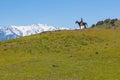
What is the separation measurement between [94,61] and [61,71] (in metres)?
9.14

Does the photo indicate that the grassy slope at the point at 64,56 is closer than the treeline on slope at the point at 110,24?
Yes

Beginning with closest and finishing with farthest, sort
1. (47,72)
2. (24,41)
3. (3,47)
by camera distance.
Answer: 1. (47,72)
2. (3,47)
3. (24,41)

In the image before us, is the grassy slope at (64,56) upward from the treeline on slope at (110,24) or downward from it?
downward

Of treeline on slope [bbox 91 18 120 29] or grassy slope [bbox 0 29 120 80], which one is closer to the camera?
grassy slope [bbox 0 29 120 80]

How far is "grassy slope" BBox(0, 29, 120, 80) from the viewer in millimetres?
38469

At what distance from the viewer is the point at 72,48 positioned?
6512 centimetres

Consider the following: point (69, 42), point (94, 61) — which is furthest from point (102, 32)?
point (94, 61)

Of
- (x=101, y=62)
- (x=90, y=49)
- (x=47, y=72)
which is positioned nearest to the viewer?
(x=47, y=72)

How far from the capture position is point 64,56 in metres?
56.5

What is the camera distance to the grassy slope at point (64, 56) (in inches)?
1515

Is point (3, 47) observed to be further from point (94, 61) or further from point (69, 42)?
point (94, 61)

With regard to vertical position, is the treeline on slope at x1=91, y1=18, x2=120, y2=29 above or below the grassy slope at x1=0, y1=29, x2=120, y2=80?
above

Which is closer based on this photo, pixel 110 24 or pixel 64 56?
pixel 64 56

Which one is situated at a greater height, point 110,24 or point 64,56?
point 110,24
